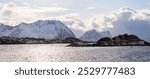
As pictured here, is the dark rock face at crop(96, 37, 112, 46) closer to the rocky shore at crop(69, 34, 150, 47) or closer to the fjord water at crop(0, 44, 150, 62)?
the rocky shore at crop(69, 34, 150, 47)

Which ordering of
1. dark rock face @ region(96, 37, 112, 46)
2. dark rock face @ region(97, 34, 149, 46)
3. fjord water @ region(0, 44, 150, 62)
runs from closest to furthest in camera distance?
fjord water @ region(0, 44, 150, 62)
dark rock face @ region(97, 34, 149, 46)
dark rock face @ region(96, 37, 112, 46)

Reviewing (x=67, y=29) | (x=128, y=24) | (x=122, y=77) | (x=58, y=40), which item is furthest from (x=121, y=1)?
(x=58, y=40)

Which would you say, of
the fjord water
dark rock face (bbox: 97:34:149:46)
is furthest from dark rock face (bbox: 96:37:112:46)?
the fjord water

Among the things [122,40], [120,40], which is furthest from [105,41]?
[120,40]

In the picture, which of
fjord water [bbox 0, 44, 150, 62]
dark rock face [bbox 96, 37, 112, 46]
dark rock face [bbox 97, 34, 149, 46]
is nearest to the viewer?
fjord water [bbox 0, 44, 150, 62]

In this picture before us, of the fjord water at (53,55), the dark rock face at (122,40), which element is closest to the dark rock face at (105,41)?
the dark rock face at (122,40)

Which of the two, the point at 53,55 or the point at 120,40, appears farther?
the point at 120,40

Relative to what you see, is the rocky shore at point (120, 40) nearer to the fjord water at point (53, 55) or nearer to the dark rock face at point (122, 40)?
the dark rock face at point (122, 40)

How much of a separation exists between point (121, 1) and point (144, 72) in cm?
229

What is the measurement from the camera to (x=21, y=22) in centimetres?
1320

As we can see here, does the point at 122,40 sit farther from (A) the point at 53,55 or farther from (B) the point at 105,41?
(A) the point at 53,55

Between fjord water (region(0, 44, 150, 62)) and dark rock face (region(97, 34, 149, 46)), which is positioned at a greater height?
dark rock face (region(97, 34, 149, 46))

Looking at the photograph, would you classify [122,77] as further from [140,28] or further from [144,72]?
[140,28]

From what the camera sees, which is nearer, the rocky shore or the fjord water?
the fjord water
